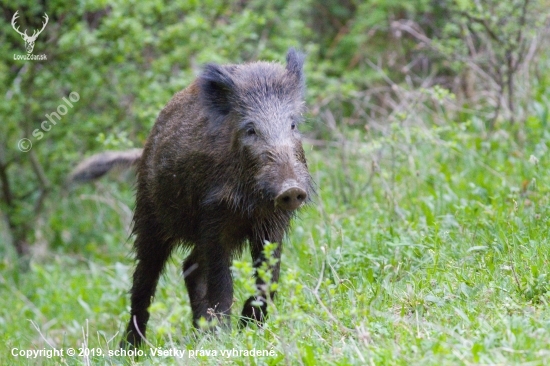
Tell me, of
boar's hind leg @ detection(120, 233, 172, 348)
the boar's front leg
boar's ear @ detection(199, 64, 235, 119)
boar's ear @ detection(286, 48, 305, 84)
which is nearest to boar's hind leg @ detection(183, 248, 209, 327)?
boar's hind leg @ detection(120, 233, 172, 348)

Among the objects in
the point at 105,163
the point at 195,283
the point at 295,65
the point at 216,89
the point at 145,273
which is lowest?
the point at 195,283

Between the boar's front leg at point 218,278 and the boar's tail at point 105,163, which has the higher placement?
the boar's tail at point 105,163

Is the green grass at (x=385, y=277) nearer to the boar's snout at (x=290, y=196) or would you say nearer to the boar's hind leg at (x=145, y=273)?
the boar's hind leg at (x=145, y=273)

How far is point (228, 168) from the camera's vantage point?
5051 millimetres

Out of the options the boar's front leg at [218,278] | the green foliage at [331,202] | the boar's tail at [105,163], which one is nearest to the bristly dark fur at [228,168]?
the boar's front leg at [218,278]

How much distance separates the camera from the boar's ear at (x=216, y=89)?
5.29m

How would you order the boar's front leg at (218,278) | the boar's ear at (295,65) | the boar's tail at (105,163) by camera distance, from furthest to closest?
the boar's tail at (105,163) < the boar's ear at (295,65) < the boar's front leg at (218,278)

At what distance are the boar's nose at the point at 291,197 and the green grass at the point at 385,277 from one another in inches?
18.0

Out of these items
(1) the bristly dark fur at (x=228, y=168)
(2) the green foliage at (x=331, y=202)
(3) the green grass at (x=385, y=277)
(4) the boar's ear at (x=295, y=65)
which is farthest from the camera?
(4) the boar's ear at (x=295, y=65)

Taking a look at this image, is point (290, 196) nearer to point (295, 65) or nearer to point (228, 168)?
point (228, 168)

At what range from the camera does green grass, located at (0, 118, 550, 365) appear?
382cm

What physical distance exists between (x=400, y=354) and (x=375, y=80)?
10198 millimetres

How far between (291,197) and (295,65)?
57.7 inches

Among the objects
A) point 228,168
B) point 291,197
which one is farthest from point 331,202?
point 291,197
